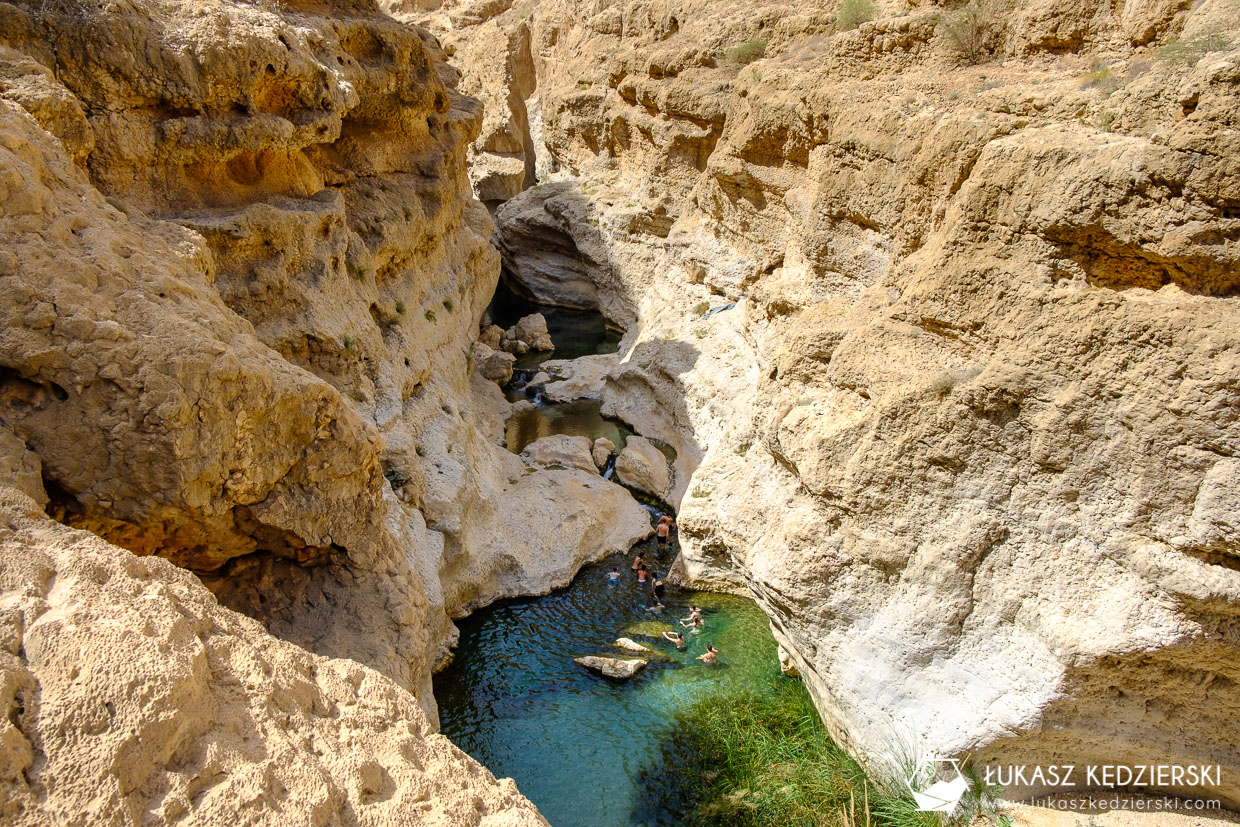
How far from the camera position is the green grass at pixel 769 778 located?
32.4ft

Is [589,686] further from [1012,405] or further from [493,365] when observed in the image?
[493,365]

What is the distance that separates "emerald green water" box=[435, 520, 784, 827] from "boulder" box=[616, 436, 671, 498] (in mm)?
3342

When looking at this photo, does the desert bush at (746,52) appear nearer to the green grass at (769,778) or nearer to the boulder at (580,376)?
the boulder at (580,376)

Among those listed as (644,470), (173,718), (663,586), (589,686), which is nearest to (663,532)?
(663,586)

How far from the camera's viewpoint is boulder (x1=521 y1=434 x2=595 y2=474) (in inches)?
752

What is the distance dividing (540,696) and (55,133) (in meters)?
9.62

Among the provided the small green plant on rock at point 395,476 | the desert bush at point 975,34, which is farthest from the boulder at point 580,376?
the desert bush at point 975,34

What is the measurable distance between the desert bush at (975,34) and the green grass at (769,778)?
10.8 m

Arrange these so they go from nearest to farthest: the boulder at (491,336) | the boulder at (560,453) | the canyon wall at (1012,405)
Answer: the canyon wall at (1012,405), the boulder at (560,453), the boulder at (491,336)

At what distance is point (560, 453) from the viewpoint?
1945cm

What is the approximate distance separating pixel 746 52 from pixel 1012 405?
15.8 metres

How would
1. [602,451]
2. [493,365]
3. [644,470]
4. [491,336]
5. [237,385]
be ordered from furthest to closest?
[491,336], [493,365], [602,451], [644,470], [237,385]

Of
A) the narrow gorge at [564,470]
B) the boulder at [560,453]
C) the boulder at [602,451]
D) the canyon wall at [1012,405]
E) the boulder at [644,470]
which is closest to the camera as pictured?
the narrow gorge at [564,470]

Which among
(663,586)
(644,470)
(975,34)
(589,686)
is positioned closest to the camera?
(589,686)
